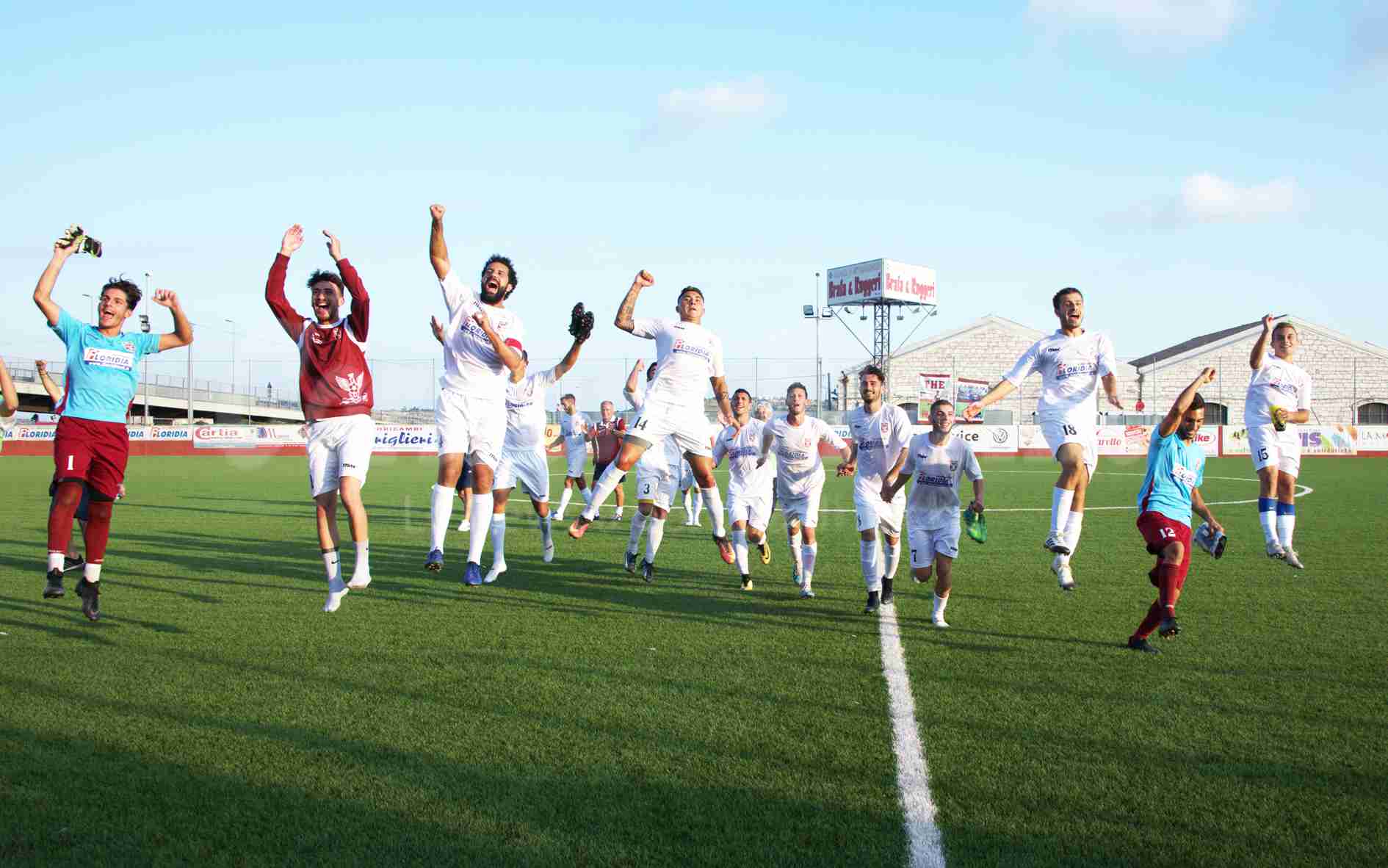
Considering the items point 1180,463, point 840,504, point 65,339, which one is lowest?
point 840,504

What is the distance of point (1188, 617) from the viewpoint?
7.34 m

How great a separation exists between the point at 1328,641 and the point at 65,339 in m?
8.24

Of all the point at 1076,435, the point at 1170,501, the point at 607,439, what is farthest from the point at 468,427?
the point at 607,439

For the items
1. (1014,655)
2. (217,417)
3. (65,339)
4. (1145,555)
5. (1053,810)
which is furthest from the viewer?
(217,417)

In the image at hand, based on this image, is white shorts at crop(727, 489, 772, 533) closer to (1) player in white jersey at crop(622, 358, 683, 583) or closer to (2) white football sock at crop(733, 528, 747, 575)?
(2) white football sock at crop(733, 528, 747, 575)

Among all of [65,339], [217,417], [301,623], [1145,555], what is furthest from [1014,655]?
[217,417]

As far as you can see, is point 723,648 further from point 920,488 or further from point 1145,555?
point 1145,555

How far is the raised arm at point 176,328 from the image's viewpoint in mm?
6703

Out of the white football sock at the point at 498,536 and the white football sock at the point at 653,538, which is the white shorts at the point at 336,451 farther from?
the white football sock at the point at 653,538

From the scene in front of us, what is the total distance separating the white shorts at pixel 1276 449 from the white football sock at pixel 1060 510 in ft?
10.3

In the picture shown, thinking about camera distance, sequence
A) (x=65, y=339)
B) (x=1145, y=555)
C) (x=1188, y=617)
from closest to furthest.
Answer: (x=65, y=339) < (x=1188, y=617) < (x=1145, y=555)

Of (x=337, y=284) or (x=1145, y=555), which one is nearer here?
(x=337, y=284)

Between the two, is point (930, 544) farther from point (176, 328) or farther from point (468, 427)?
point (176, 328)

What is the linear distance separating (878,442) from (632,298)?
Result: 228cm
